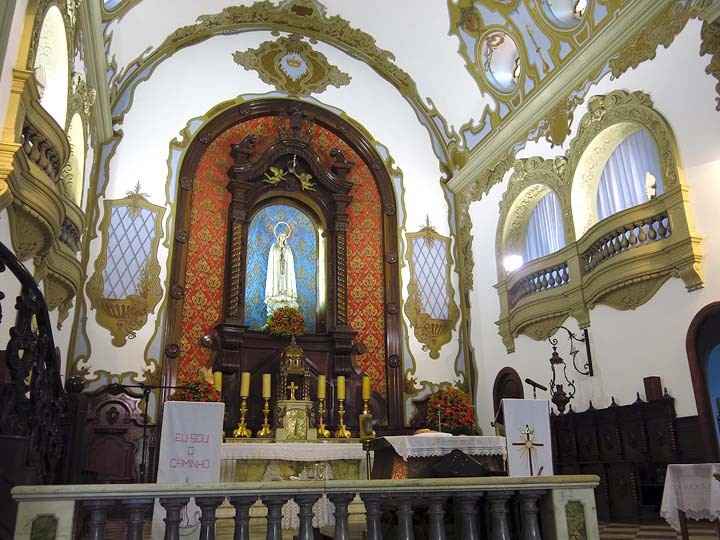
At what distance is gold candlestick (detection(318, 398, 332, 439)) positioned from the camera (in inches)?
379

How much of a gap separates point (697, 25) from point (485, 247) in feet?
17.2

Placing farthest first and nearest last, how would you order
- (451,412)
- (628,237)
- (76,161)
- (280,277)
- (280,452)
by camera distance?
(280,277) < (451,412) < (76,161) < (628,237) < (280,452)

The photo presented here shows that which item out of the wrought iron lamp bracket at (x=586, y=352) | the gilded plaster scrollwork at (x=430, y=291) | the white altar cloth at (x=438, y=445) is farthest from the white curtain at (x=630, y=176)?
the white altar cloth at (x=438, y=445)

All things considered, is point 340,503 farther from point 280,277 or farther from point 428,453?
point 280,277

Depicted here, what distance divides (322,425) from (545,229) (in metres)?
5.13

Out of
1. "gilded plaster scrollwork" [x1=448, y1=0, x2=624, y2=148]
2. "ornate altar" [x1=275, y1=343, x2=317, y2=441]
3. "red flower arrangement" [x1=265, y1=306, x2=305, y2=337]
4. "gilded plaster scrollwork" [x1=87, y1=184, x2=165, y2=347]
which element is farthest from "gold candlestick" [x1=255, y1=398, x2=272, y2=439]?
"gilded plaster scrollwork" [x1=448, y1=0, x2=624, y2=148]

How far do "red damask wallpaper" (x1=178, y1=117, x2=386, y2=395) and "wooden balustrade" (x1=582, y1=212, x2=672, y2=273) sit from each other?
416cm

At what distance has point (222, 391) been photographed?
32.8ft

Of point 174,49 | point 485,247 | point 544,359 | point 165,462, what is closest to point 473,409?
point 544,359

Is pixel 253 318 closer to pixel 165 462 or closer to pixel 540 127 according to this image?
pixel 540 127

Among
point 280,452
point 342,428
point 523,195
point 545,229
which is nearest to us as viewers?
point 280,452

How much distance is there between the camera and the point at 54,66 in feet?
24.6

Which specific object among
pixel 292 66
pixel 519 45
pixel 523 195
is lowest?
pixel 523 195

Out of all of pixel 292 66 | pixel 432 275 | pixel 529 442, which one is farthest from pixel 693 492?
pixel 292 66
